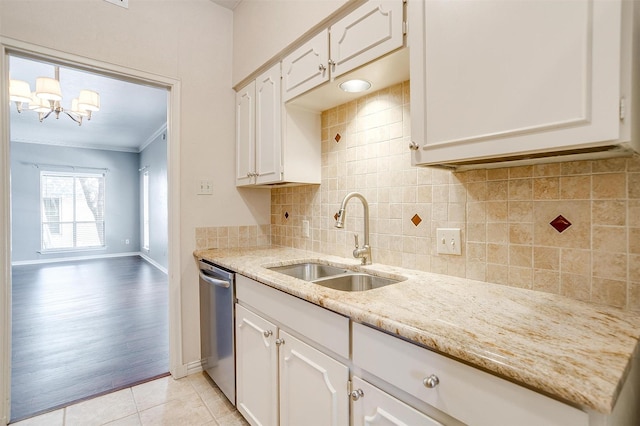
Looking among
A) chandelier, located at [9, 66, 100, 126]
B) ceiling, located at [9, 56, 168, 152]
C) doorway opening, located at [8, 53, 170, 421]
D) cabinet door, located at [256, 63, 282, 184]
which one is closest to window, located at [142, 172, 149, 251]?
doorway opening, located at [8, 53, 170, 421]

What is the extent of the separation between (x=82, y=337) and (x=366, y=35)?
3403 mm

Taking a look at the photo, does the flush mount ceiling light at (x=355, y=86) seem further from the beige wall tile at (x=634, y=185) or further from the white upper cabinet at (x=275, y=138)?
the beige wall tile at (x=634, y=185)

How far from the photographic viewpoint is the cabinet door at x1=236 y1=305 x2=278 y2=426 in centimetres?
139

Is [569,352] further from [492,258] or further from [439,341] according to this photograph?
[492,258]

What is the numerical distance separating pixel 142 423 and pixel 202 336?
585 mm

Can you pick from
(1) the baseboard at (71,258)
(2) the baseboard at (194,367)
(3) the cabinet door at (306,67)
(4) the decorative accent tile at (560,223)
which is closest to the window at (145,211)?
(1) the baseboard at (71,258)

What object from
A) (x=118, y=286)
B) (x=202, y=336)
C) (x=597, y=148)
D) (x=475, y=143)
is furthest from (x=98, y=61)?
(x=118, y=286)

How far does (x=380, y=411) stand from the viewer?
0.91 meters

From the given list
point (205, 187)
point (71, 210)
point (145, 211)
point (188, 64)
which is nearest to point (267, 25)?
point (188, 64)

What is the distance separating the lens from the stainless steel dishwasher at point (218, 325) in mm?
1750

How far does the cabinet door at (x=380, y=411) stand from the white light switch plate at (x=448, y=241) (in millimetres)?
693

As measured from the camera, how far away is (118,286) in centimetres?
467

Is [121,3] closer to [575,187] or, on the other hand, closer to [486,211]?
[486,211]

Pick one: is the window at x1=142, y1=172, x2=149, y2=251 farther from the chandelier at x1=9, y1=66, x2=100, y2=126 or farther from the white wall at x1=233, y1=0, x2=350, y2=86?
the white wall at x1=233, y1=0, x2=350, y2=86
